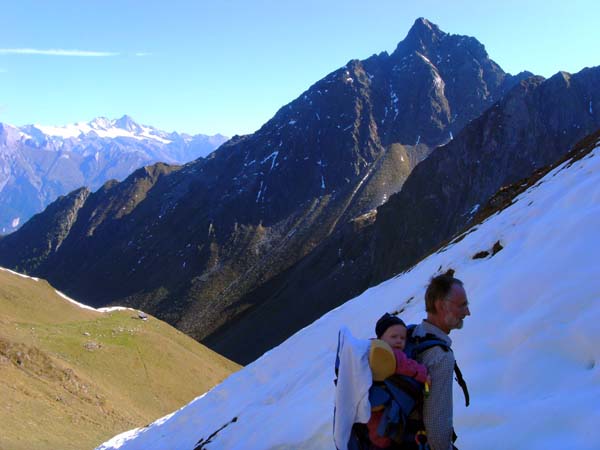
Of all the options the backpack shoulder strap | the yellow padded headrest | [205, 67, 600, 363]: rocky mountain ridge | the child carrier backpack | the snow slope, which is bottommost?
[205, 67, 600, 363]: rocky mountain ridge

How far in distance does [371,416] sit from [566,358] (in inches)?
194

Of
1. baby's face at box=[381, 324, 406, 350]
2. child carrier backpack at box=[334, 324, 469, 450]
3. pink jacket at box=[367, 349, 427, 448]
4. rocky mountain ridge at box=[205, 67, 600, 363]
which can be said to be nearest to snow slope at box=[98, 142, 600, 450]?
child carrier backpack at box=[334, 324, 469, 450]

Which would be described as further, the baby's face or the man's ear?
the man's ear

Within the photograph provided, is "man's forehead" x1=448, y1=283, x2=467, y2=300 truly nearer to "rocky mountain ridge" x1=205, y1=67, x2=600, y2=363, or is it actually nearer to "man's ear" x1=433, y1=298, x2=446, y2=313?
"man's ear" x1=433, y1=298, x2=446, y2=313

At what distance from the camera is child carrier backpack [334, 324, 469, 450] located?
4.97 m

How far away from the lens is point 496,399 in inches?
333

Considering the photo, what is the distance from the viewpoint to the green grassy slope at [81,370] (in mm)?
30562

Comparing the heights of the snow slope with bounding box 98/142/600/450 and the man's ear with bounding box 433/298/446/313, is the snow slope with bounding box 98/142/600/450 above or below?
below

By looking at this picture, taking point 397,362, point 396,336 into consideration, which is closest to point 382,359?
point 397,362

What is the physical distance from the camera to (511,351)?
31.2ft

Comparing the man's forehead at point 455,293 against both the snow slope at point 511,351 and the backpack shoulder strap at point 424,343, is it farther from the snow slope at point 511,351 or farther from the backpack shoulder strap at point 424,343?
the snow slope at point 511,351

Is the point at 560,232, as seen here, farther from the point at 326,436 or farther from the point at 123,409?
the point at 123,409

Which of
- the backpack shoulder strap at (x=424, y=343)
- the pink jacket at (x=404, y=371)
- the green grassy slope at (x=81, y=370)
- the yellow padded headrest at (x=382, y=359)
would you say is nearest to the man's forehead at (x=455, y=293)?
the backpack shoulder strap at (x=424, y=343)

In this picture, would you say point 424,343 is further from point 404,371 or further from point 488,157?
point 488,157
